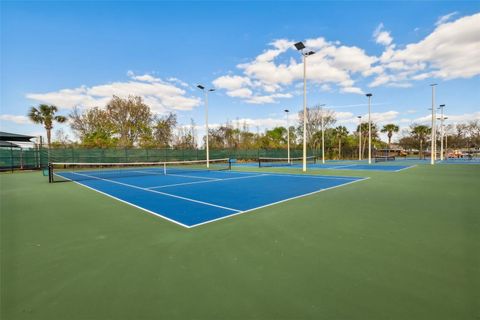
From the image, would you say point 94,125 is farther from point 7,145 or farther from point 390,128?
point 390,128

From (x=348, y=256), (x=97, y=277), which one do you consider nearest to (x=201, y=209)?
(x=97, y=277)

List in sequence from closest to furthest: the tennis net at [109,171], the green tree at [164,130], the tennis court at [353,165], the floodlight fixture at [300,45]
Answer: the tennis net at [109,171], the floodlight fixture at [300,45], the tennis court at [353,165], the green tree at [164,130]

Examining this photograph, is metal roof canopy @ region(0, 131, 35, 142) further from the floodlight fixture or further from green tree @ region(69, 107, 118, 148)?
the floodlight fixture

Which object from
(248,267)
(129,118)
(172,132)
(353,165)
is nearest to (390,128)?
(353,165)

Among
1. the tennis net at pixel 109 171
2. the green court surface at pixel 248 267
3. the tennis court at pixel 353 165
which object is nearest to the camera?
the green court surface at pixel 248 267

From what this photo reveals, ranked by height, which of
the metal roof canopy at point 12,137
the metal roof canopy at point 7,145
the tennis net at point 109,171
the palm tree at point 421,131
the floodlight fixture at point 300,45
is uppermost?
the floodlight fixture at point 300,45

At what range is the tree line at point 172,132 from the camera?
34.4m

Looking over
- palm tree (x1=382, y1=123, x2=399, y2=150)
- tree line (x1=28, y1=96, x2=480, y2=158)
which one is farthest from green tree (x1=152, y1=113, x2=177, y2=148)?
palm tree (x1=382, y1=123, x2=399, y2=150)

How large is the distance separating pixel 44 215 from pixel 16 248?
93.1 inches

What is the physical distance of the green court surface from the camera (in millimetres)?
2119

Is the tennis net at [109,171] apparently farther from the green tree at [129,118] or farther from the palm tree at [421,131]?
the palm tree at [421,131]

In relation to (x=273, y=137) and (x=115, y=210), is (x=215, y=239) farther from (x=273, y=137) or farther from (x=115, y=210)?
(x=273, y=137)

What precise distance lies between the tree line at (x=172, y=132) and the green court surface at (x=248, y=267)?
27.6 meters

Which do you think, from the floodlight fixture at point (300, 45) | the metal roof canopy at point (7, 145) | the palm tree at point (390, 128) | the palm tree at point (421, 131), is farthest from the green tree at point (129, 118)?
the palm tree at point (421, 131)
